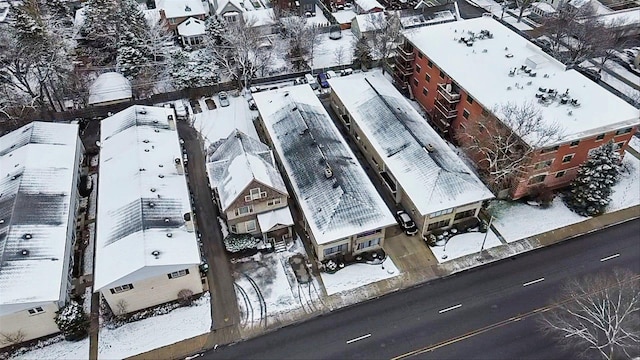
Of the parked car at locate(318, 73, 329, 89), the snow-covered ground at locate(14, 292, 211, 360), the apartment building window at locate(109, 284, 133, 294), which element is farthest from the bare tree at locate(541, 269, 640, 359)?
the parked car at locate(318, 73, 329, 89)

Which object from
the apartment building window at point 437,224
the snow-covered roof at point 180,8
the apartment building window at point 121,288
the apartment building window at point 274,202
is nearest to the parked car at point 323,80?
the snow-covered roof at point 180,8

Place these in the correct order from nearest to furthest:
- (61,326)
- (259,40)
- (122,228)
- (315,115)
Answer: (61,326) → (122,228) → (315,115) → (259,40)

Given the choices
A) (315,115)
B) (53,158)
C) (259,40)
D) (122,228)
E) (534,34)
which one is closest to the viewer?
(122,228)

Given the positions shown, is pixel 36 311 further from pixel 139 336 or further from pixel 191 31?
pixel 191 31

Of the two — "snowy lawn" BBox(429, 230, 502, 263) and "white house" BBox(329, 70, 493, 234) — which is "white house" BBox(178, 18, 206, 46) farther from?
"snowy lawn" BBox(429, 230, 502, 263)

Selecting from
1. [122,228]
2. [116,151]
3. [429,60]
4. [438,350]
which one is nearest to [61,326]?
[122,228]

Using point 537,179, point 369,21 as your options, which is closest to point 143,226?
point 537,179

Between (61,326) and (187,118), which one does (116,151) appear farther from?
(61,326)
